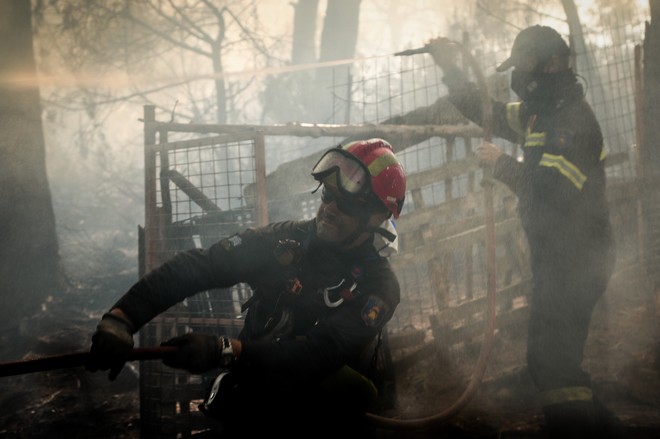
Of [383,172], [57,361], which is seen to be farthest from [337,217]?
[57,361]

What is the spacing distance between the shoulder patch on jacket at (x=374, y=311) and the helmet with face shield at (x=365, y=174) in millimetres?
654

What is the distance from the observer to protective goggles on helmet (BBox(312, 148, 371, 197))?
10.1ft

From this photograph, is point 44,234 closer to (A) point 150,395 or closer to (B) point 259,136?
(A) point 150,395

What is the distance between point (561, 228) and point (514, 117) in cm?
124

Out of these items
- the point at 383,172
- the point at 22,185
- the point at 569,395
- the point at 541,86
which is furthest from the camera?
the point at 22,185

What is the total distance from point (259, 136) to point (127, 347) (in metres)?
2.57

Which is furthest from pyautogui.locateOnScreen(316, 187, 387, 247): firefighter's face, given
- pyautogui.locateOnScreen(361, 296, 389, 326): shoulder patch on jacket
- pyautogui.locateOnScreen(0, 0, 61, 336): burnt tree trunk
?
pyautogui.locateOnScreen(0, 0, 61, 336): burnt tree trunk

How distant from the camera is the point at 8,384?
5781 mm

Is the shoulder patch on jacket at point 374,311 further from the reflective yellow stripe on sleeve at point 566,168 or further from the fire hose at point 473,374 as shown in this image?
the reflective yellow stripe on sleeve at point 566,168

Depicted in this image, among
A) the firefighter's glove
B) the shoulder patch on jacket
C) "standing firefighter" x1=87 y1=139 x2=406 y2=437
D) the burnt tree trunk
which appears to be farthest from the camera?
the burnt tree trunk

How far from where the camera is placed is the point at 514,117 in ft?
15.4

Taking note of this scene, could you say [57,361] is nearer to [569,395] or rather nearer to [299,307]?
[299,307]

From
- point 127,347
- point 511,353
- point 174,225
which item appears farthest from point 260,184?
point 511,353

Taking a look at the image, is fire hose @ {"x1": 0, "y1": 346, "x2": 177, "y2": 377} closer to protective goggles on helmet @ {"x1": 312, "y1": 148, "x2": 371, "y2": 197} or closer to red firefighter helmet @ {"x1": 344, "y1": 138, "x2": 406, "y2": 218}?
protective goggles on helmet @ {"x1": 312, "y1": 148, "x2": 371, "y2": 197}
